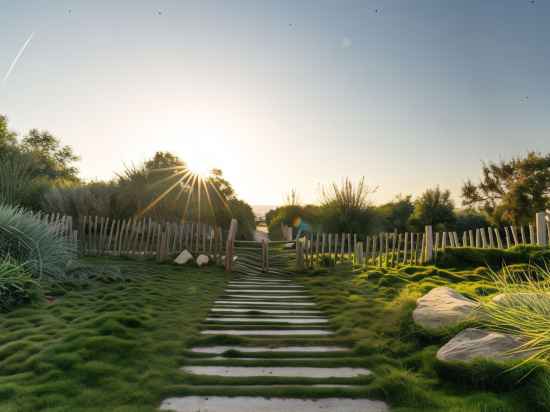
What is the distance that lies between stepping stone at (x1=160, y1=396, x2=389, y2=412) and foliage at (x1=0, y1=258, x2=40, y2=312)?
12.1ft

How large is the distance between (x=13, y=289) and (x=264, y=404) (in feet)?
14.9

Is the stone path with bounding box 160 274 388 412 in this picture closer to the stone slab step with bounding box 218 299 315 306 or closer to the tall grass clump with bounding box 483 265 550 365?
the stone slab step with bounding box 218 299 315 306

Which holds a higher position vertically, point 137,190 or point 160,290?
point 137,190

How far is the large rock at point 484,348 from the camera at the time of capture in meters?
2.93

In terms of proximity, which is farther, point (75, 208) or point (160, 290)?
point (75, 208)

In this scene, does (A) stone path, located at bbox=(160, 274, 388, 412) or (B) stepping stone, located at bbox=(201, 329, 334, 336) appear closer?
(A) stone path, located at bbox=(160, 274, 388, 412)

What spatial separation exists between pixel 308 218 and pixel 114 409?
17614 mm

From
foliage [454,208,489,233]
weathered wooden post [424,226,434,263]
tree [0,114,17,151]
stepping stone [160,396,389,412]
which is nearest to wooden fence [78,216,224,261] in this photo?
weathered wooden post [424,226,434,263]

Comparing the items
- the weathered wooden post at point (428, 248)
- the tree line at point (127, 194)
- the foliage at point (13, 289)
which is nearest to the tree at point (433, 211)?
the tree line at point (127, 194)

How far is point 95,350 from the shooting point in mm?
3502

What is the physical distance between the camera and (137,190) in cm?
1302

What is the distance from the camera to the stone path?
2768 millimetres

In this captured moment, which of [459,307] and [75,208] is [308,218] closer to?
[75,208]

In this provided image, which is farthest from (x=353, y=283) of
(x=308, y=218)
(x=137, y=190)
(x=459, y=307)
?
(x=308, y=218)
